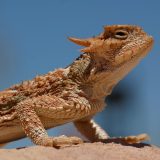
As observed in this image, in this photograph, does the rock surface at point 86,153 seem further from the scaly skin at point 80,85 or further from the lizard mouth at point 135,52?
the lizard mouth at point 135,52

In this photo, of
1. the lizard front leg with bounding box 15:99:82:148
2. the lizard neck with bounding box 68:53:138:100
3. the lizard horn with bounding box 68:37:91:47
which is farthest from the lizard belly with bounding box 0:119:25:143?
the lizard horn with bounding box 68:37:91:47

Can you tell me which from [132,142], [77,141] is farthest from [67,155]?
[132,142]

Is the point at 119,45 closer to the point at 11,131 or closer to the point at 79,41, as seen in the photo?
the point at 79,41

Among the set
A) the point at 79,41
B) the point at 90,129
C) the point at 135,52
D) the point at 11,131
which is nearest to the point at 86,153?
the point at 11,131

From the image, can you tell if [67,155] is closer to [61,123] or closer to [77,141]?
[77,141]

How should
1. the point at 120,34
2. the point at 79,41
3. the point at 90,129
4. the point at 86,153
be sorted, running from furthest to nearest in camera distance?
the point at 90,129 < the point at 79,41 < the point at 120,34 < the point at 86,153

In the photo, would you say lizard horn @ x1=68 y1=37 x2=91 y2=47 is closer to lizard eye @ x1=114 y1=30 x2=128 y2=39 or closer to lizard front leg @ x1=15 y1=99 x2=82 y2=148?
lizard eye @ x1=114 y1=30 x2=128 y2=39

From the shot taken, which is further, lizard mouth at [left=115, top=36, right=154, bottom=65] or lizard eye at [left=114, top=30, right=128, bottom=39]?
lizard eye at [left=114, top=30, right=128, bottom=39]
